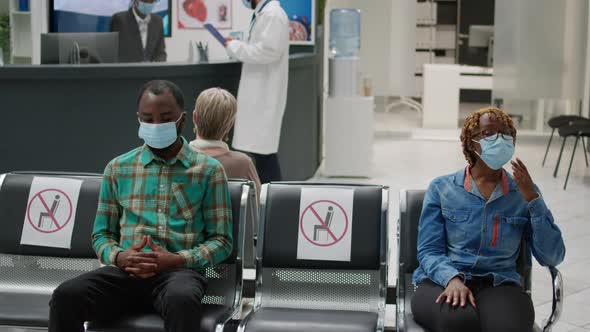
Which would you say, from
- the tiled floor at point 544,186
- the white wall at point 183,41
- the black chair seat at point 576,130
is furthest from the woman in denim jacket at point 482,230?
the white wall at point 183,41

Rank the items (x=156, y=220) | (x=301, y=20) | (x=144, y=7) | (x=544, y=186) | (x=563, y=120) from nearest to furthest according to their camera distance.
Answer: (x=156, y=220) → (x=144, y=7) → (x=544, y=186) → (x=301, y=20) → (x=563, y=120)

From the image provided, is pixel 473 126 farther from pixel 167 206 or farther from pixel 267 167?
pixel 267 167

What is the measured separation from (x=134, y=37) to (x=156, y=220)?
4.87 metres

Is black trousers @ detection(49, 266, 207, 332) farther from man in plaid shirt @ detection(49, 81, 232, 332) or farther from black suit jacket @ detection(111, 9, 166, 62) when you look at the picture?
black suit jacket @ detection(111, 9, 166, 62)

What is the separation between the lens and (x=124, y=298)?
305 cm

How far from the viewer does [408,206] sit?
3240 millimetres

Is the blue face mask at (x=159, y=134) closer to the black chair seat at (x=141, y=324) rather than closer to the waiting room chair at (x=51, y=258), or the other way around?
the waiting room chair at (x=51, y=258)

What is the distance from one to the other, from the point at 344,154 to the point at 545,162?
96.2 inches

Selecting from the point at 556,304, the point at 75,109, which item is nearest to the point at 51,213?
the point at 556,304

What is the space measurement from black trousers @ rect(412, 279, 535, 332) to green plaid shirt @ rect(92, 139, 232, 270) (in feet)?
2.33

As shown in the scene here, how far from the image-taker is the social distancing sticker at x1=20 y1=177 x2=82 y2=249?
3.42 m

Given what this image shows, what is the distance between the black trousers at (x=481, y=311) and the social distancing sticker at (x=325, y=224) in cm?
35

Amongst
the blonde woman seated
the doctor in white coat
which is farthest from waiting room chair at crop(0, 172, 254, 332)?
the doctor in white coat

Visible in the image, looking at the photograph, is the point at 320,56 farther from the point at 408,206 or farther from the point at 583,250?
the point at 408,206
